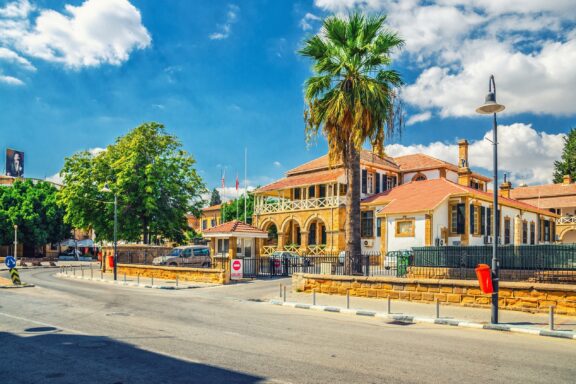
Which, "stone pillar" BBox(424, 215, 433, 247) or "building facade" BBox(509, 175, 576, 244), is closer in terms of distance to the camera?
"stone pillar" BBox(424, 215, 433, 247)

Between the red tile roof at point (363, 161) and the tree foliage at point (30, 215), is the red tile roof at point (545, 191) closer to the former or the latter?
the red tile roof at point (363, 161)

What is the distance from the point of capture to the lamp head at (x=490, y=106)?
1243cm

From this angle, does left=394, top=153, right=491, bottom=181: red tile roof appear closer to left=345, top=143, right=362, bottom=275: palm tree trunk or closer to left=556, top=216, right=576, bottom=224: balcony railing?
left=556, top=216, right=576, bottom=224: balcony railing

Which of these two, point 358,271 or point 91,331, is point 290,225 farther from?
point 91,331

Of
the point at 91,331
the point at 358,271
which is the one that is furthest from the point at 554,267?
the point at 91,331

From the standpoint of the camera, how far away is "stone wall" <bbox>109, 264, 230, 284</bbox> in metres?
24.7

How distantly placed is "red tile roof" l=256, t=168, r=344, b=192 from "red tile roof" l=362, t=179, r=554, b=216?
Result: 4082 mm

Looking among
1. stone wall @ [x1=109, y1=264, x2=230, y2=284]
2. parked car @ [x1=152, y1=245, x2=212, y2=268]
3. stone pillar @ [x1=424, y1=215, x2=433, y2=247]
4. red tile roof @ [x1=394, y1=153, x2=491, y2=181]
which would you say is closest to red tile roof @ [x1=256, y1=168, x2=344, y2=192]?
red tile roof @ [x1=394, y1=153, x2=491, y2=181]

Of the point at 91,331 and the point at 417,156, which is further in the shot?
the point at 417,156

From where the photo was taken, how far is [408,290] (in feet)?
55.0

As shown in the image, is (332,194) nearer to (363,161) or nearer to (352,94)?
(363,161)


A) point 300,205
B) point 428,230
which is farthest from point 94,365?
point 300,205

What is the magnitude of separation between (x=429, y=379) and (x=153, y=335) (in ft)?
19.9

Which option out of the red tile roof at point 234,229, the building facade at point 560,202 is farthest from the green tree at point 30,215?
the building facade at point 560,202
